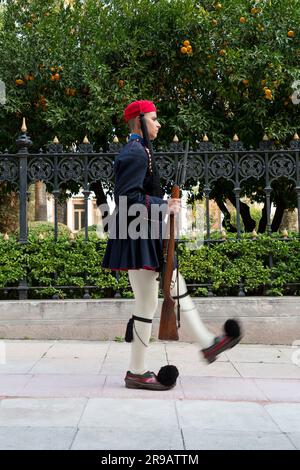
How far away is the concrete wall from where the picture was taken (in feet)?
21.2

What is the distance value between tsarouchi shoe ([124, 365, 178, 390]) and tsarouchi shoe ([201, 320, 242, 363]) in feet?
1.05

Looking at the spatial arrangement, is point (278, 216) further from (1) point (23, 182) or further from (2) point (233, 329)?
(2) point (233, 329)

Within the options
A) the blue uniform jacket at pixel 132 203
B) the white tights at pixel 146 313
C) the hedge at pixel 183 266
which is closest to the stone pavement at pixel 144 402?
the white tights at pixel 146 313

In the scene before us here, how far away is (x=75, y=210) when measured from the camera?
6147 cm

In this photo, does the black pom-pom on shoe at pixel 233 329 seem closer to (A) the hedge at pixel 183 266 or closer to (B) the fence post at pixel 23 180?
(A) the hedge at pixel 183 266

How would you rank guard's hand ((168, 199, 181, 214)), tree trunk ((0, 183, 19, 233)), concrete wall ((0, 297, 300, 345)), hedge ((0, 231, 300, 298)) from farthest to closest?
tree trunk ((0, 183, 19, 233))
hedge ((0, 231, 300, 298))
concrete wall ((0, 297, 300, 345))
guard's hand ((168, 199, 181, 214))

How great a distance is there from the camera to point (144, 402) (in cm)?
386

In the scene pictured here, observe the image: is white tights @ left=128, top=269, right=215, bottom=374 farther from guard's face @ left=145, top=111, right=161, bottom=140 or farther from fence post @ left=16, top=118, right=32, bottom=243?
Result: fence post @ left=16, top=118, right=32, bottom=243

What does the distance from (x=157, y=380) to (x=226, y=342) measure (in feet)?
2.17

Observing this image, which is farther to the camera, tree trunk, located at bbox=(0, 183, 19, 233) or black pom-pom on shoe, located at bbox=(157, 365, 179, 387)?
tree trunk, located at bbox=(0, 183, 19, 233)

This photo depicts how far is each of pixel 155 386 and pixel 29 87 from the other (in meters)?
6.37

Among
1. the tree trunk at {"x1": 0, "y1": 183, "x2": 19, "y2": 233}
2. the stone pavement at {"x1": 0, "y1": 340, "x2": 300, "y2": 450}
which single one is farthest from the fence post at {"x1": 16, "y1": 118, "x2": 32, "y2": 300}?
the tree trunk at {"x1": 0, "y1": 183, "x2": 19, "y2": 233}
